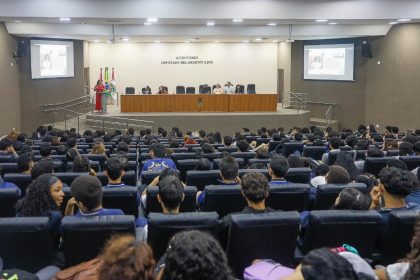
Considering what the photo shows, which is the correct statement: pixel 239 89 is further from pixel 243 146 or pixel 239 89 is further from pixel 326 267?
pixel 326 267

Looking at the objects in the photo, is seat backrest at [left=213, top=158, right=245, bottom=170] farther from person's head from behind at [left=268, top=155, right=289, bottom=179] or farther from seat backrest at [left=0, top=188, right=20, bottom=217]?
seat backrest at [left=0, top=188, right=20, bottom=217]

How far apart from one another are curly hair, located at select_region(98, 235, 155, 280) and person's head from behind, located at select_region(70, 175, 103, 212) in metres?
1.59

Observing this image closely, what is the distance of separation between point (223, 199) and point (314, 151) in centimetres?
479

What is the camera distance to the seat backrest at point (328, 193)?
4.57m

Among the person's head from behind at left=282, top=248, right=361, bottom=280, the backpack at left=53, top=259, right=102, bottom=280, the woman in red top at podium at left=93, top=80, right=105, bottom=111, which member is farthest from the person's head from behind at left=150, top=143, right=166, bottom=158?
the woman in red top at podium at left=93, top=80, right=105, bottom=111

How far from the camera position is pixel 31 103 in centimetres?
1694

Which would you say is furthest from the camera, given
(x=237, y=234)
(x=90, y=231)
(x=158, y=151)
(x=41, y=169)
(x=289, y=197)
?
(x=158, y=151)

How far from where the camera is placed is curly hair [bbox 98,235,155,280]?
188 centimetres

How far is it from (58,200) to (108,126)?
13.6 metres

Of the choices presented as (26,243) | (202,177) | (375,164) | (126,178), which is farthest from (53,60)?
(26,243)

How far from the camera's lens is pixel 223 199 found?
448cm

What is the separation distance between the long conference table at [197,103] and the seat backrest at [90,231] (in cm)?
1482

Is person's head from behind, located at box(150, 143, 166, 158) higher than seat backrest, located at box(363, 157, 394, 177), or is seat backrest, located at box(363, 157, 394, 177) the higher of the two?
person's head from behind, located at box(150, 143, 166, 158)

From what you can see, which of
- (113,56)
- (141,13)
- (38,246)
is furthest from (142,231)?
→ (113,56)
